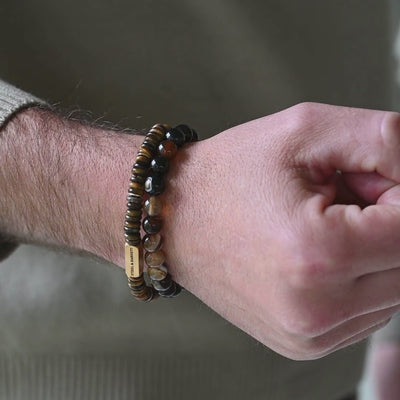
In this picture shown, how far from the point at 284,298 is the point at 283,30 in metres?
0.34

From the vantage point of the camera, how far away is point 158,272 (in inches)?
17.6

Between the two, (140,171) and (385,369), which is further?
(385,369)

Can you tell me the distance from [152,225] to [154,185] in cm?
3

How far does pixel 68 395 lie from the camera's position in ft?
2.44

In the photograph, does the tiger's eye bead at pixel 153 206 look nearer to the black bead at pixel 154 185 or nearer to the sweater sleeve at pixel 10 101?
the black bead at pixel 154 185

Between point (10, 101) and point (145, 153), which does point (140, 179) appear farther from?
point (10, 101)

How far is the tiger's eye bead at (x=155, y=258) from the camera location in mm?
441

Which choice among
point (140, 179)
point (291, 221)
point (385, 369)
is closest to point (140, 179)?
point (140, 179)

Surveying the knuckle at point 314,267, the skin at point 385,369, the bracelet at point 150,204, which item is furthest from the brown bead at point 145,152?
the skin at point 385,369

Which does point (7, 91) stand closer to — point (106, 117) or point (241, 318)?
point (106, 117)

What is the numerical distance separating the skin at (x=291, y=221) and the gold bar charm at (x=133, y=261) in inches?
0.9

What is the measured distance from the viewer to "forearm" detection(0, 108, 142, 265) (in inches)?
18.9

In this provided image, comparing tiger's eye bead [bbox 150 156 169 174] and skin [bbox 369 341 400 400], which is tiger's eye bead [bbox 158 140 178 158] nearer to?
tiger's eye bead [bbox 150 156 169 174]

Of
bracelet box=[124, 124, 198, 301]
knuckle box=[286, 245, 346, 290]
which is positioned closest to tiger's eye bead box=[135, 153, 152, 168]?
bracelet box=[124, 124, 198, 301]
